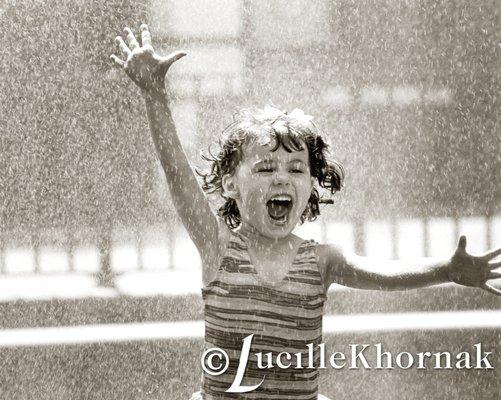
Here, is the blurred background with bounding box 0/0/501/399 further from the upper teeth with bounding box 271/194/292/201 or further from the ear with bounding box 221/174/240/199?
the upper teeth with bounding box 271/194/292/201

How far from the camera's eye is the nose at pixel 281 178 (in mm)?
1939

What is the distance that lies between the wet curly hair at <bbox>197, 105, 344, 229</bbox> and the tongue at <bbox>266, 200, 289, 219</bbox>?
0.41ft

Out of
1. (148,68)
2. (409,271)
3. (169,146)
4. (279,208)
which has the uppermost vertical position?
(148,68)

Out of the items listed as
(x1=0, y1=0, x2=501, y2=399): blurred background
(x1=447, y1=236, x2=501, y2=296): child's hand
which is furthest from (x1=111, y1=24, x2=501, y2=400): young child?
(x1=0, y1=0, x2=501, y2=399): blurred background

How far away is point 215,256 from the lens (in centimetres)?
200

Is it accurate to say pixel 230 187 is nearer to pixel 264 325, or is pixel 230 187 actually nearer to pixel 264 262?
pixel 264 262

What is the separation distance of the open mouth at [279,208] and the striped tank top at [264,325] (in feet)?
0.39

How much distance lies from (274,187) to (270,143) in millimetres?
109

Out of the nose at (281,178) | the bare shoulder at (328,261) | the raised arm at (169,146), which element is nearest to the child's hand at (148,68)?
the raised arm at (169,146)

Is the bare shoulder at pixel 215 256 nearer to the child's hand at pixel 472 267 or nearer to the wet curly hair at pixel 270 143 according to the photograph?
the wet curly hair at pixel 270 143

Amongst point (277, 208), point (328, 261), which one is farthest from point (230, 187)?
point (328, 261)

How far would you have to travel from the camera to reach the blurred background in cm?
411

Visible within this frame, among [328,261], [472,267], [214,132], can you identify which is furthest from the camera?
[214,132]

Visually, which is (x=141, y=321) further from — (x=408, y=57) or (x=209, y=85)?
(x=408, y=57)
